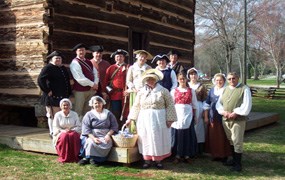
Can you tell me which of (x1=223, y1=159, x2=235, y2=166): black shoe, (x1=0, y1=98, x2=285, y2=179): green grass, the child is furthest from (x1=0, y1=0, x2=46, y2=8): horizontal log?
(x1=223, y1=159, x2=235, y2=166): black shoe

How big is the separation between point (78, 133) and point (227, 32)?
28268mm

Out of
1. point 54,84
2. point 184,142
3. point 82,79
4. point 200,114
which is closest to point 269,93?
point 200,114

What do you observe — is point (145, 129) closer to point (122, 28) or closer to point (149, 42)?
point (122, 28)

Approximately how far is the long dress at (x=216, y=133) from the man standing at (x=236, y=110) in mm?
369

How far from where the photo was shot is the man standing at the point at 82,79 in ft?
25.1

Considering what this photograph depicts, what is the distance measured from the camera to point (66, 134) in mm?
6969

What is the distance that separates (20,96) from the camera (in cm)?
962

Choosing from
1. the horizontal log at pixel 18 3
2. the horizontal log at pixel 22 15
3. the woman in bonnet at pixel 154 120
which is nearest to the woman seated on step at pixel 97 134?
the woman in bonnet at pixel 154 120

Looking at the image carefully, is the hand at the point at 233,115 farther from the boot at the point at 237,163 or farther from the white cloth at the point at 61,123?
the white cloth at the point at 61,123

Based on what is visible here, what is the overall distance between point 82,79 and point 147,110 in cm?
166

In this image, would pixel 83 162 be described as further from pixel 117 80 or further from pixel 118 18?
pixel 118 18

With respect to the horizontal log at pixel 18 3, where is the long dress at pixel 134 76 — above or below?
below

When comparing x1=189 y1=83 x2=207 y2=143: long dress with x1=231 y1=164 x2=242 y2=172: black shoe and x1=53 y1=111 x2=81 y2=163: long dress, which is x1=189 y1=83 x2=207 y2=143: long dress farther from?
x1=53 y1=111 x2=81 y2=163: long dress

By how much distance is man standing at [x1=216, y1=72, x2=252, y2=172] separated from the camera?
6684 millimetres
